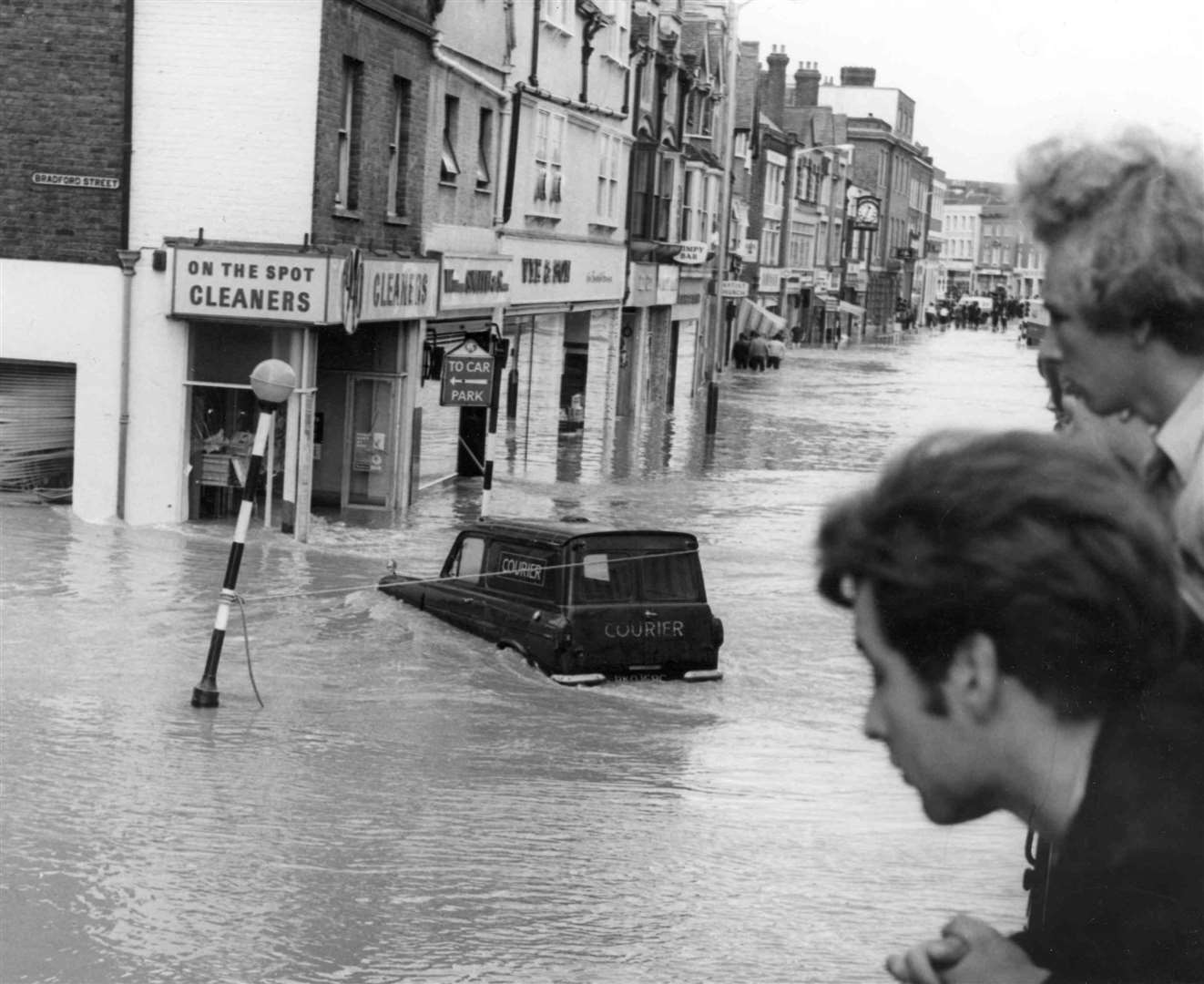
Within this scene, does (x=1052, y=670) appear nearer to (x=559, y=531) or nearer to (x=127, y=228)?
(x=559, y=531)

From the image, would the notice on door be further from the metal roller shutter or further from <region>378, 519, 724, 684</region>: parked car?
<region>378, 519, 724, 684</region>: parked car

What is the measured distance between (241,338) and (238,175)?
72.1 inches

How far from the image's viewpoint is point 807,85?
109938mm

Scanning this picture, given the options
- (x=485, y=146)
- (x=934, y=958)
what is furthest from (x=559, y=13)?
(x=934, y=958)

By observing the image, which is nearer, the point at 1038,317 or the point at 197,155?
the point at 1038,317

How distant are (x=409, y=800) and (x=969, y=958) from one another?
364 inches

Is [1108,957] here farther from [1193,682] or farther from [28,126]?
[28,126]

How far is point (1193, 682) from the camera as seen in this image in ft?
6.97

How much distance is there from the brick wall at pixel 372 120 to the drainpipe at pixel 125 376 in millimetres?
2130

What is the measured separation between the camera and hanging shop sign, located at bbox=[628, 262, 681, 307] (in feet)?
154

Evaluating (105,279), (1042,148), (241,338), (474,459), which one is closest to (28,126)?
(105,279)

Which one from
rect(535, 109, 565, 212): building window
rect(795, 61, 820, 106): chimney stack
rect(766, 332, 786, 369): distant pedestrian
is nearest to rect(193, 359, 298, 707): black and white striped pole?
rect(535, 109, 565, 212): building window

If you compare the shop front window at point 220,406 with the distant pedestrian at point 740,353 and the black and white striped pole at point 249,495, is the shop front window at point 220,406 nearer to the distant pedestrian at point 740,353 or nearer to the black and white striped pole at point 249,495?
the black and white striped pole at point 249,495

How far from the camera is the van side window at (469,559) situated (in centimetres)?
1628
